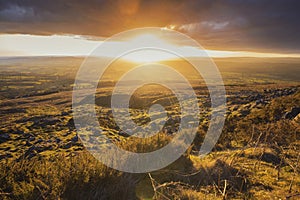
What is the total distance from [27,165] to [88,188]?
147 cm

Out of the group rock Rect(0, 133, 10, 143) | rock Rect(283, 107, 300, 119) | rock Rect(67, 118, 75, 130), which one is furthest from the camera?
rock Rect(67, 118, 75, 130)

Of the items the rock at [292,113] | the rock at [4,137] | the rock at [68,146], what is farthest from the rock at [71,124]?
the rock at [292,113]

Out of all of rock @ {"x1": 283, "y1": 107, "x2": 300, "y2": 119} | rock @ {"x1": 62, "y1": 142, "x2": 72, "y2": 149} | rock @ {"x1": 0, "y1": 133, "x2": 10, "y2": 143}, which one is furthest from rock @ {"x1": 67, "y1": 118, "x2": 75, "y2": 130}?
rock @ {"x1": 283, "y1": 107, "x2": 300, "y2": 119}

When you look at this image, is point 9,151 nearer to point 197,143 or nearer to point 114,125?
point 114,125

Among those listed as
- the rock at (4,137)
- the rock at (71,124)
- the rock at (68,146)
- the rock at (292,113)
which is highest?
the rock at (292,113)

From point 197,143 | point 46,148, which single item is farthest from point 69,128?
point 197,143

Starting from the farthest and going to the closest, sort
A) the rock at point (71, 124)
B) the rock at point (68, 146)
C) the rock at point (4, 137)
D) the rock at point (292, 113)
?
the rock at point (71, 124), the rock at point (4, 137), the rock at point (68, 146), the rock at point (292, 113)

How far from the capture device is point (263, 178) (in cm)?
427

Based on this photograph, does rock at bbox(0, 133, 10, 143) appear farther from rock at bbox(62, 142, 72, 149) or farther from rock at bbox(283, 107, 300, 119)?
rock at bbox(283, 107, 300, 119)

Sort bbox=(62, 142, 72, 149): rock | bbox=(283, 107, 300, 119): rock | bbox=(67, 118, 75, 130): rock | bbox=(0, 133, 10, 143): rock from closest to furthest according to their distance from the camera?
bbox=(283, 107, 300, 119): rock, bbox=(62, 142, 72, 149): rock, bbox=(0, 133, 10, 143): rock, bbox=(67, 118, 75, 130): rock

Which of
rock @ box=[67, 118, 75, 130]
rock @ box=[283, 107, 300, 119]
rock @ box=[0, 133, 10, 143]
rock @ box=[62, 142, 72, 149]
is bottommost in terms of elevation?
rock @ box=[0, 133, 10, 143]

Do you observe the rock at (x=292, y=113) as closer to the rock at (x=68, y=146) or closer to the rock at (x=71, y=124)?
the rock at (x=68, y=146)

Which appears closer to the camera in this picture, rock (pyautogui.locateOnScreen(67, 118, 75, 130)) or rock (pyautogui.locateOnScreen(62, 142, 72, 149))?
rock (pyautogui.locateOnScreen(62, 142, 72, 149))

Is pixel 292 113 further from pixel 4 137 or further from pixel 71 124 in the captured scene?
pixel 4 137
